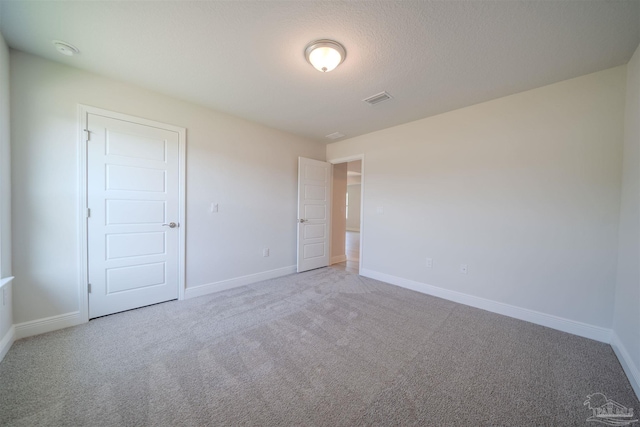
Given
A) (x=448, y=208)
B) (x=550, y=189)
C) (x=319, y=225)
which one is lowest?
(x=319, y=225)

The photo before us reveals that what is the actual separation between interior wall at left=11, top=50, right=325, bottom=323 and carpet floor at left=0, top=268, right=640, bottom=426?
641 mm

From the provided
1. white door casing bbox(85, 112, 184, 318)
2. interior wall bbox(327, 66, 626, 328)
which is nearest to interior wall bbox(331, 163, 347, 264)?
interior wall bbox(327, 66, 626, 328)

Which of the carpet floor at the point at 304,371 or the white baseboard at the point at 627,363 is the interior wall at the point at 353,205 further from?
the white baseboard at the point at 627,363

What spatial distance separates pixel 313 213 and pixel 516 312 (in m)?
3.14

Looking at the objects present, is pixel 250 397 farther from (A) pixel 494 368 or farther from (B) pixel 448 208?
(B) pixel 448 208

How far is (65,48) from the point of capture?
189cm

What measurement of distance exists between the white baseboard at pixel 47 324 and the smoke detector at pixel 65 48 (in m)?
2.43

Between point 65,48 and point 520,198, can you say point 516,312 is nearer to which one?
point 520,198

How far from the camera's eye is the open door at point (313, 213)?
4070 millimetres

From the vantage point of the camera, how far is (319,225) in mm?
4375

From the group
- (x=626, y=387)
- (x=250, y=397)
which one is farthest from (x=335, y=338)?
(x=626, y=387)

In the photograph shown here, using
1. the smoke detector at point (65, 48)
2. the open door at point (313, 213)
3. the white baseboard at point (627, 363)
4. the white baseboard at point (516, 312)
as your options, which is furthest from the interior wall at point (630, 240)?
the smoke detector at point (65, 48)

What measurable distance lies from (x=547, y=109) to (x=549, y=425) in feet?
9.01

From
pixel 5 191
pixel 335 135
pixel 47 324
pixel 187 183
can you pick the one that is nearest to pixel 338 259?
pixel 335 135
